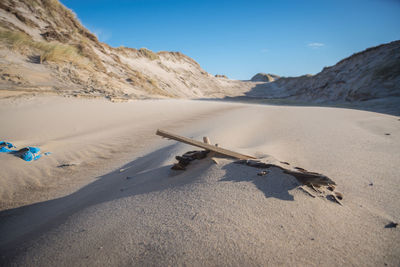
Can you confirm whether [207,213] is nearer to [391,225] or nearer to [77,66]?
[391,225]

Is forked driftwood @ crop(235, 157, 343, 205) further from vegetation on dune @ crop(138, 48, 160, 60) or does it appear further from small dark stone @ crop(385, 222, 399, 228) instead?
vegetation on dune @ crop(138, 48, 160, 60)

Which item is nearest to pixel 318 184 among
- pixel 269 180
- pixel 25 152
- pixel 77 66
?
pixel 269 180

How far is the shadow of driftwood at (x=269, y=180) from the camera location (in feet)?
4.71

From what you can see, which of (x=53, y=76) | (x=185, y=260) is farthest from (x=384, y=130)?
(x=53, y=76)

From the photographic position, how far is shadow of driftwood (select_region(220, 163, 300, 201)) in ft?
4.71

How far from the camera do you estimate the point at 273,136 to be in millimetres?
3705

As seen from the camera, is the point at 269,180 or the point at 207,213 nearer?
the point at 207,213

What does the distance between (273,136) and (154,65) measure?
29182 millimetres

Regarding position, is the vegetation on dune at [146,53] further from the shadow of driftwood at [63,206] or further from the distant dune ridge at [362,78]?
the shadow of driftwood at [63,206]

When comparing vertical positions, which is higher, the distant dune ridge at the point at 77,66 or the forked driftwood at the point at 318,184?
the distant dune ridge at the point at 77,66

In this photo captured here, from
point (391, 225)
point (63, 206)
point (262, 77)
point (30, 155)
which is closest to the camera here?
point (391, 225)

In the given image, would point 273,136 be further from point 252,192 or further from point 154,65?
point 154,65

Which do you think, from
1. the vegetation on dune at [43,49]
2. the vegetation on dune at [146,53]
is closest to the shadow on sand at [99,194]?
the vegetation on dune at [43,49]

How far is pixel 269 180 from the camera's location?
155 centimetres
